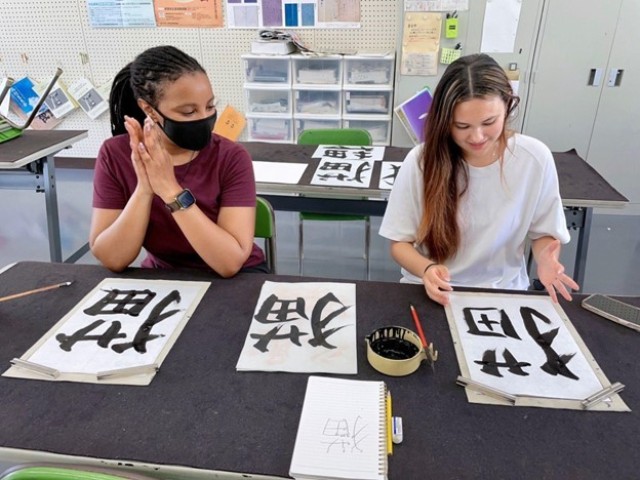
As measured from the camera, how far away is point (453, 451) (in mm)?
688

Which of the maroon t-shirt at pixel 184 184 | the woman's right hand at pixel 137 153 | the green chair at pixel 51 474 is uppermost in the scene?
the woman's right hand at pixel 137 153

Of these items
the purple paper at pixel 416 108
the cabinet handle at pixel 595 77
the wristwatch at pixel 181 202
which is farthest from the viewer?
the purple paper at pixel 416 108

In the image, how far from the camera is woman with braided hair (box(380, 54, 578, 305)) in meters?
1.14

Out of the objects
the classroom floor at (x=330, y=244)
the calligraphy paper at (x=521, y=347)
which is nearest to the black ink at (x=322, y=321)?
the calligraphy paper at (x=521, y=347)

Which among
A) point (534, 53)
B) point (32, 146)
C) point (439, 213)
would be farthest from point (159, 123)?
point (534, 53)

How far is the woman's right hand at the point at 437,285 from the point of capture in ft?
3.44

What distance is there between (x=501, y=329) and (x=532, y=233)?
0.45m

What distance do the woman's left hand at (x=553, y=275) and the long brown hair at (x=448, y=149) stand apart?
0.22m

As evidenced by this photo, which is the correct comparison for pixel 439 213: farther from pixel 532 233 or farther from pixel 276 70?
pixel 276 70

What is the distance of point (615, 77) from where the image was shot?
2.96 metres

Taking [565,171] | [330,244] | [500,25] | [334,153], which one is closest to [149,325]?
[334,153]

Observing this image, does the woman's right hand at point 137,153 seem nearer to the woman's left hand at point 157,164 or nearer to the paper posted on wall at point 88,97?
the woman's left hand at point 157,164

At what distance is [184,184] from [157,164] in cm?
16

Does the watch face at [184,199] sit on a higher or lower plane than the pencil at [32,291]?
higher
